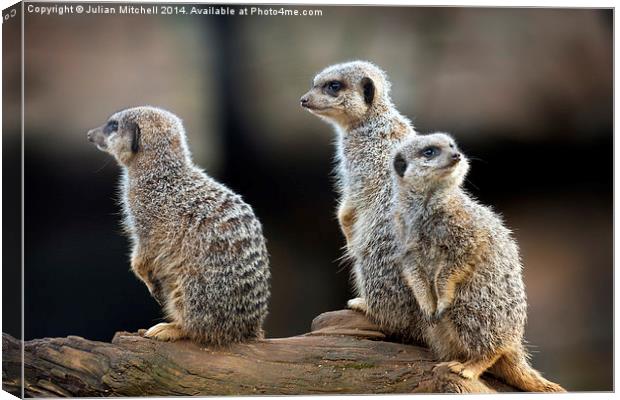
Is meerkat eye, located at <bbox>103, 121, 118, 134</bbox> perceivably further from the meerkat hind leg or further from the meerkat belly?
the meerkat hind leg

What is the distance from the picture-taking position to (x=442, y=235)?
581 centimetres

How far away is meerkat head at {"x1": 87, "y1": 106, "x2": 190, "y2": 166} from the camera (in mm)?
5973

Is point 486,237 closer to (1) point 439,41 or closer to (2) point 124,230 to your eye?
(1) point 439,41

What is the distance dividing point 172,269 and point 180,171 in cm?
55

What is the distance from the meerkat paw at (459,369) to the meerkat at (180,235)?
1.11 m

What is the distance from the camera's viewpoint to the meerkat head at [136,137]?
5.97 m

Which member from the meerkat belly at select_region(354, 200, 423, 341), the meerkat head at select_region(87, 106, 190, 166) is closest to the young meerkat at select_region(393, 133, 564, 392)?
the meerkat belly at select_region(354, 200, 423, 341)

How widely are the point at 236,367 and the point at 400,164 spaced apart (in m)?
1.46

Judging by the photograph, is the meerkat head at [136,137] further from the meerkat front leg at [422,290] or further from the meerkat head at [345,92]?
the meerkat front leg at [422,290]

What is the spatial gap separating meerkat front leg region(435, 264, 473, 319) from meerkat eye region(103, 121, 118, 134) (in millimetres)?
1977

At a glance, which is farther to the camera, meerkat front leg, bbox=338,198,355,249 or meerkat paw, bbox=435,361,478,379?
meerkat front leg, bbox=338,198,355,249

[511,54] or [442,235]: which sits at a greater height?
[511,54]

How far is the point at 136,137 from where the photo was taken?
19.6ft

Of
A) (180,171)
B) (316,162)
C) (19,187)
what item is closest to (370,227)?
(316,162)
